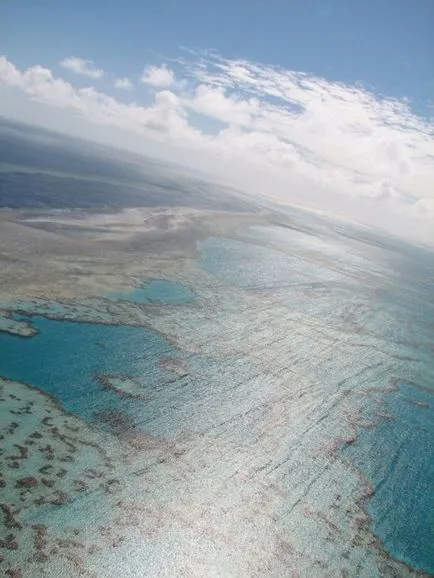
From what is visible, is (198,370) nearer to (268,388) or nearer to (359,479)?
(268,388)

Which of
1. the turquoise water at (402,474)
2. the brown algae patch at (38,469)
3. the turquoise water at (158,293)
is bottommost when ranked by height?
the brown algae patch at (38,469)

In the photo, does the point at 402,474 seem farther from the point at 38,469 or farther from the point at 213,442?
the point at 38,469

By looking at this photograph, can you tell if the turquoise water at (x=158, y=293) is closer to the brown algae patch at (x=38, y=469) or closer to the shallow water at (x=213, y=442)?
the shallow water at (x=213, y=442)

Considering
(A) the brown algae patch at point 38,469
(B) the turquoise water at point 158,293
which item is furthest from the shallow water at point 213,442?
(B) the turquoise water at point 158,293

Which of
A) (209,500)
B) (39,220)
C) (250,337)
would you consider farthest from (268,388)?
(39,220)

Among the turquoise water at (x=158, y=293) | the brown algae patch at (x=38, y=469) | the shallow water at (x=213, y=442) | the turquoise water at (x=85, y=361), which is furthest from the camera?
the turquoise water at (x=158, y=293)

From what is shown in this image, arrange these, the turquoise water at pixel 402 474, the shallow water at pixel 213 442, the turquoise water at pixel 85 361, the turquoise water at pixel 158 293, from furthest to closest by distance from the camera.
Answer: the turquoise water at pixel 158 293, the turquoise water at pixel 85 361, the turquoise water at pixel 402 474, the shallow water at pixel 213 442

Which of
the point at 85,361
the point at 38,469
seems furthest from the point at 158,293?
the point at 38,469

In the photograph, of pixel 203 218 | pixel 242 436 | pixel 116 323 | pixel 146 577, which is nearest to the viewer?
pixel 146 577

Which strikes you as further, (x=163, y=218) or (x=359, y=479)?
(x=163, y=218)
